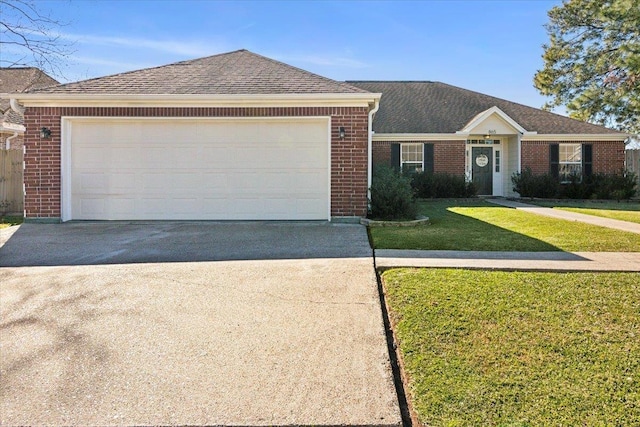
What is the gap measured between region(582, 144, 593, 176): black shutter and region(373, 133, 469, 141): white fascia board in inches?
204

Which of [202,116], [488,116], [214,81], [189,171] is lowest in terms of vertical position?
[189,171]

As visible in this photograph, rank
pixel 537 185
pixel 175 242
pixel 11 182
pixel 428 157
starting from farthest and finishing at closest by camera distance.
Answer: pixel 428 157, pixel 537 185, pixel 11 182, pixel 175 242

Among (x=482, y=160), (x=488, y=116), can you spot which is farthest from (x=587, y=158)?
(x=488, y=116)

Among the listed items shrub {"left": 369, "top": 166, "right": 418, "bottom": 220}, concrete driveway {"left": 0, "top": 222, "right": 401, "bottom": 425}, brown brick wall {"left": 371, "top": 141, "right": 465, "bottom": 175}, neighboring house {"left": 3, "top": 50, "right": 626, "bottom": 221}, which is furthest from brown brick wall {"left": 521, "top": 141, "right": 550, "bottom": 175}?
concrete driveway {"left": 0, "top": 222, "right": 401, "bottom": 425}

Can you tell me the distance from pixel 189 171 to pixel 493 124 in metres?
13.3

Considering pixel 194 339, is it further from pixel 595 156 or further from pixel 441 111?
pixel 595 156

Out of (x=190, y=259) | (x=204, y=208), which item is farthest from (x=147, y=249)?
(x=204, y=208)

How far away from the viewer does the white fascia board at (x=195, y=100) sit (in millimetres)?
9945

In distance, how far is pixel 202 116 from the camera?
10250 millimetres

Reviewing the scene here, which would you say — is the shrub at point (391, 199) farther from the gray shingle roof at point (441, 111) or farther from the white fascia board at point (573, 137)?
the white fascia board at point (573, 137)

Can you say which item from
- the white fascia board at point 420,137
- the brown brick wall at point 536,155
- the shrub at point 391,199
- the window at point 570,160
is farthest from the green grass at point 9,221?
the window at point 570,160

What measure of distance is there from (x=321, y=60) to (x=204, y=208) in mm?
13876

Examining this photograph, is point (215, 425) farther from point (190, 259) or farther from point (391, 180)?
point (391, 180)

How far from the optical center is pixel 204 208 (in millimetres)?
10461
